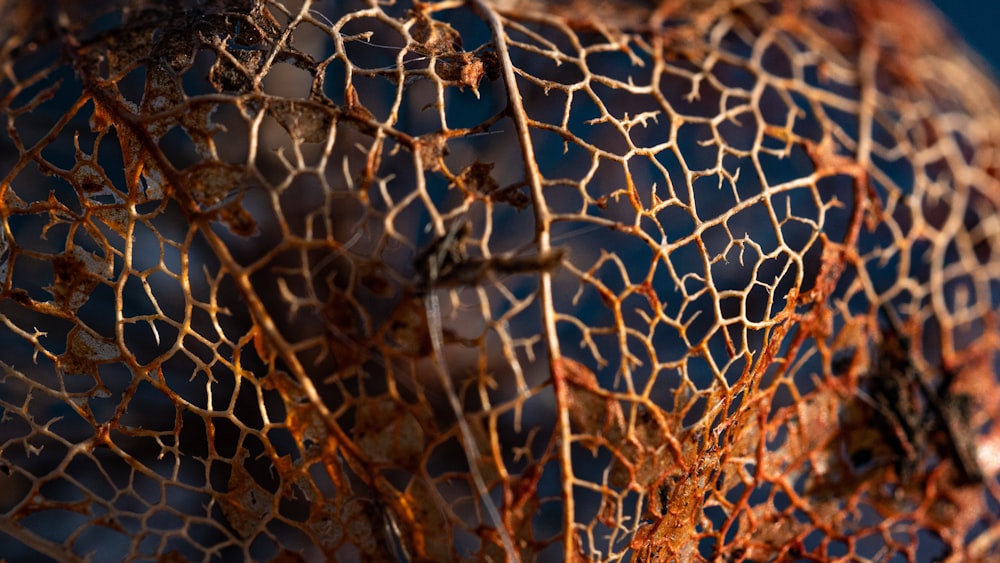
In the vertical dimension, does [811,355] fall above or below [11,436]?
above

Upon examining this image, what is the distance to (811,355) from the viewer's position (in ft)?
1.59

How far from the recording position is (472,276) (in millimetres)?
358

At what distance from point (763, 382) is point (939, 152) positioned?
0.60ft

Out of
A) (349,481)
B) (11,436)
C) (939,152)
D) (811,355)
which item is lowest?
(11,436)

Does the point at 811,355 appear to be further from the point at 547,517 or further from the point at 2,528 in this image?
the point at 2,528

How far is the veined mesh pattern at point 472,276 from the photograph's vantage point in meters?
0.39

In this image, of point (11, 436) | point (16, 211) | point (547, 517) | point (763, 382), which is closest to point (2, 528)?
point (11, 436)

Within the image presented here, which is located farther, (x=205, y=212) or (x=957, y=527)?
(x=957, y=527)

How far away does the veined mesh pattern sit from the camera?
386mm

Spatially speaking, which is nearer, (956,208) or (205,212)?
(205,212)

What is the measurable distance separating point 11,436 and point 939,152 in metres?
0.57

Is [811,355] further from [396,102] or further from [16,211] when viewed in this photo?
[16,211]

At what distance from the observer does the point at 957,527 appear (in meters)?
0.52

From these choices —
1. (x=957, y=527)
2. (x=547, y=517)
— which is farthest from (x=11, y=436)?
(x=957, y=527)
